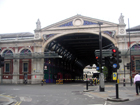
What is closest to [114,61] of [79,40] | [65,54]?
[79,40]

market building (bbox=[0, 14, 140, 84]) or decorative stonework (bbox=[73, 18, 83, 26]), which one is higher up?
decorative stonework (bbox=[73, 18, 83, 26])

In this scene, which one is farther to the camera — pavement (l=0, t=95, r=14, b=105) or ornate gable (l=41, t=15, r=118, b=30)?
ornate gable (l=41, t=15, r=118, b=30)

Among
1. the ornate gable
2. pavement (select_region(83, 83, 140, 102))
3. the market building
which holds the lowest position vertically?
pavement (select_region(83, 83, 140, 102))

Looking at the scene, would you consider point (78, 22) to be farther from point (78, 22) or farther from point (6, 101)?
point (6, 101)

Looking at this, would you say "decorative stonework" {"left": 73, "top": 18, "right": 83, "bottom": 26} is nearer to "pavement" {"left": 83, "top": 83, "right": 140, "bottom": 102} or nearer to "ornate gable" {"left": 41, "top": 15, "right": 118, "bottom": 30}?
"ornate gable" {"left": 41, "top": 15, "right": 118, "bottom": 30}

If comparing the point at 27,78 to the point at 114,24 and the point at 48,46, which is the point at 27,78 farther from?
→ the point at 114,24

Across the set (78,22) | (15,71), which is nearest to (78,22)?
(78,22)

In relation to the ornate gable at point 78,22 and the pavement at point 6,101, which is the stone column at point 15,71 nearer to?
the ornate gable at point 78,22

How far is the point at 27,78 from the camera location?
155 ft

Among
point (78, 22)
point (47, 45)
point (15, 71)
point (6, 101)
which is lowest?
point (6, 101)

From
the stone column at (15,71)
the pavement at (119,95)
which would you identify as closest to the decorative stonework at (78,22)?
the stone column at (15,71)

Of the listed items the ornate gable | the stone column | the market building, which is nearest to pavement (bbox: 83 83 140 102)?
the market building

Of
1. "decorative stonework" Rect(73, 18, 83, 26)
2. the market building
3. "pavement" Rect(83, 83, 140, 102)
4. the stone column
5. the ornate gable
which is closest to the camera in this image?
"pavement" Rect(83, 83, 140, 102)

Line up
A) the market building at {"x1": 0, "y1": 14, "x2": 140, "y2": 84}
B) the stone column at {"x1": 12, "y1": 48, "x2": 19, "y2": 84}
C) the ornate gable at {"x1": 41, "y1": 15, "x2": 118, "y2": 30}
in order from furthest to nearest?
the stone column at {"x1": 12, "y1": 48, "x2": 19, "y2": 84}, the ornate gable at {"x1": 41, "y1": 15, "x2": 118, "y2": 30}, the market building at {"x1": 0, "y1": 14, "x2": 140, "y2": 84}
